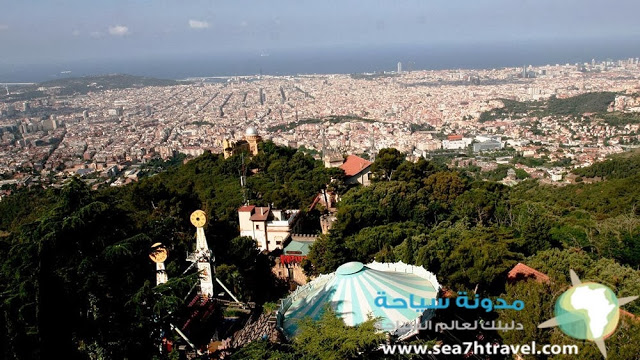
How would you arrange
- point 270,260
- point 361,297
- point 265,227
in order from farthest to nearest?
point 265,227
point 270,260
point 361,297

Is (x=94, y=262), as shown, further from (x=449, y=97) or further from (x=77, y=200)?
(x=449, y=97)

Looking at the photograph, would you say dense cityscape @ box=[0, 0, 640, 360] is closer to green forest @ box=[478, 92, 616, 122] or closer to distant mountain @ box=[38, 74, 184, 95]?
green forest @ box=[478, 92, 616, 122]

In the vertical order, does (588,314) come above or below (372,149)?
above

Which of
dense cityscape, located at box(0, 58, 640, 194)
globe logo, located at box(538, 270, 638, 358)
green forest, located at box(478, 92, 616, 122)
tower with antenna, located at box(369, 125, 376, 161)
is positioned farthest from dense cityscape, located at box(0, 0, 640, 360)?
green forest, located at box(478, 92, 616, 122)

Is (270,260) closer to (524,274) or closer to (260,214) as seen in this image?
(260,214)

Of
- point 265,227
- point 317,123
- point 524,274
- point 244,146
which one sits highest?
point 244,146

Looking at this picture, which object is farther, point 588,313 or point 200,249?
point 200,249

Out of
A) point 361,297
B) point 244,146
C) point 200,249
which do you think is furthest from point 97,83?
point 361,297
